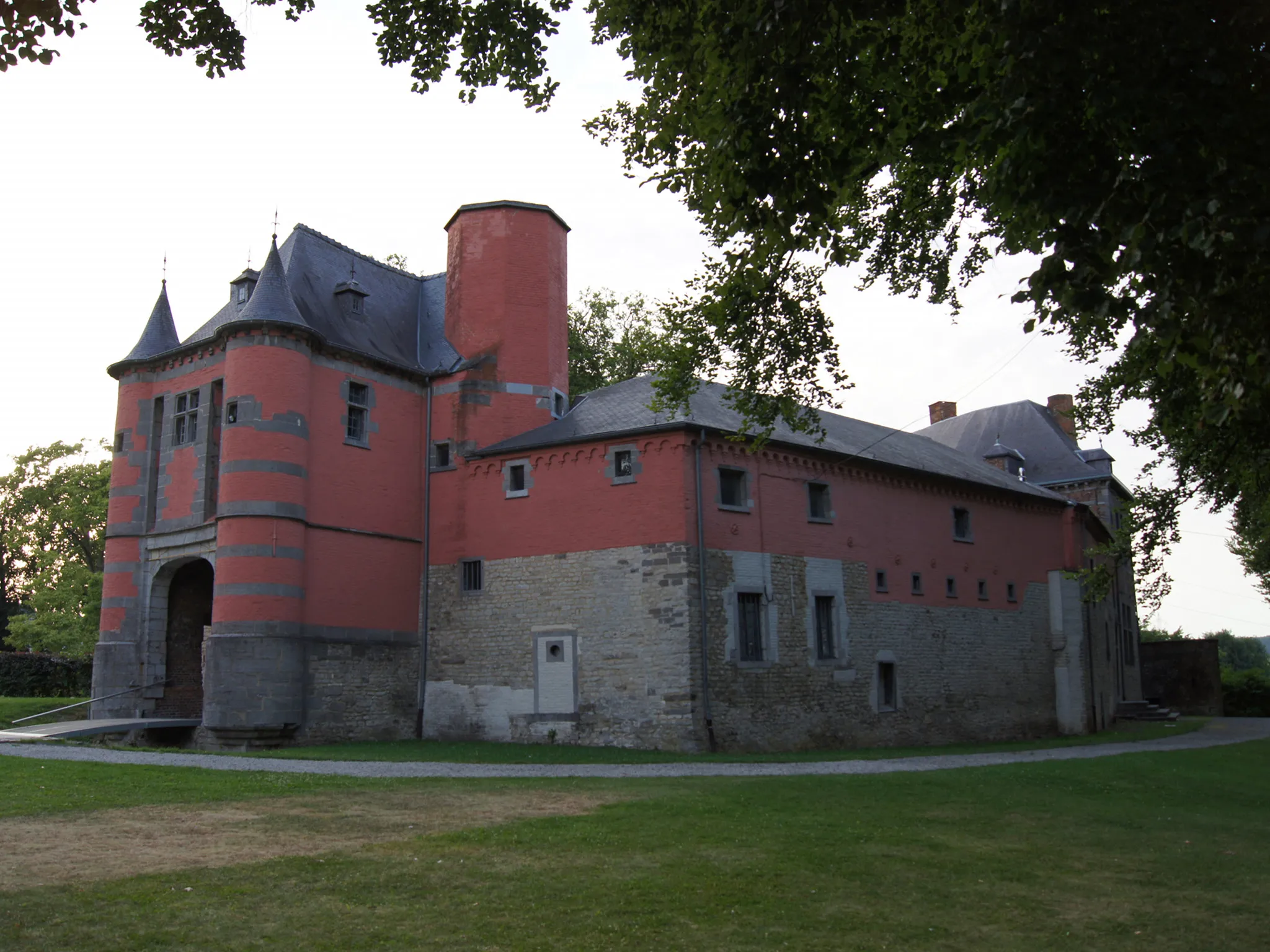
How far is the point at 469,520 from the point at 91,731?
337 inches

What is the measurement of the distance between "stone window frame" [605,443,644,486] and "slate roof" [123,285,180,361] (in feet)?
35.5

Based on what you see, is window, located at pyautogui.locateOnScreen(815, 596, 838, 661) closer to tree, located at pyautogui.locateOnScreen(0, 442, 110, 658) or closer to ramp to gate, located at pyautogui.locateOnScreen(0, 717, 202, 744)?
ramp to gate, located at pyautogui.locateOnScreen(0, 717, 202, 744)

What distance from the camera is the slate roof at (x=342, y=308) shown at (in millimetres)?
23156

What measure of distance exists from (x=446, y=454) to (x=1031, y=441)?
2725 cm

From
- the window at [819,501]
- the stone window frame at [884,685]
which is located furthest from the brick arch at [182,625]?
the stone window frame at [884,685]

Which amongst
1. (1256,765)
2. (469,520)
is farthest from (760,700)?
(1256,765)

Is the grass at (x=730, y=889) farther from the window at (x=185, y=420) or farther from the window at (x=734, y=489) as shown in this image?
the window at (x=185, y=420)

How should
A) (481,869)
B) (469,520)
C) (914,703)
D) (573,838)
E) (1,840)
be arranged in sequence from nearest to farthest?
(481,869) < (1,840) < (573,838) < (469,520) < (914,703)

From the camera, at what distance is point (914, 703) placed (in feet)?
86.5

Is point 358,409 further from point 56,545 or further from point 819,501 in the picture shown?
point 56,545

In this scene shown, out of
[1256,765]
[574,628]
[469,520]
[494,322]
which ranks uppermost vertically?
[494,322]

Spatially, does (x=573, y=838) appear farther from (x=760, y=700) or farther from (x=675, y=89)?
(x=760, y=700)

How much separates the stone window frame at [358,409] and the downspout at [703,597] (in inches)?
297

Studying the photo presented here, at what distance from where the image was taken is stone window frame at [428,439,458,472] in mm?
25281
